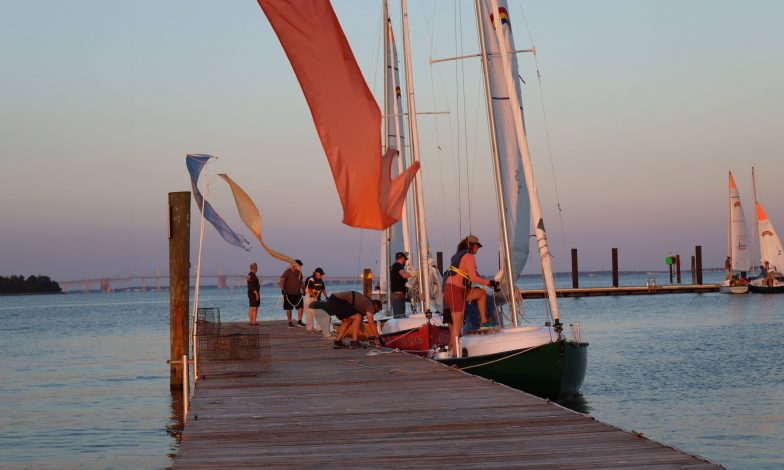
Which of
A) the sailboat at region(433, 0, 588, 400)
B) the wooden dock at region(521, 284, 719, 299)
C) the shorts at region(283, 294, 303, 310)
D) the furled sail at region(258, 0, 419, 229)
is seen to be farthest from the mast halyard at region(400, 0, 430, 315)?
the wooden dock at region(521, 284, 719, 299)

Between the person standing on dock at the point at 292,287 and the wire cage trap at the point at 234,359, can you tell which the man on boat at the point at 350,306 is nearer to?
the wire cage trap at the point at 234,359

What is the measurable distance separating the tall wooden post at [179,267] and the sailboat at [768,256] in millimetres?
65147

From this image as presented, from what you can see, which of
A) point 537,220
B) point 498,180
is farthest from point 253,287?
point 537,220

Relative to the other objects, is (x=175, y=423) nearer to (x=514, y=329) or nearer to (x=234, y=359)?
(x=234, y=359)

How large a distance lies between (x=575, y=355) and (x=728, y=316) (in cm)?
4118

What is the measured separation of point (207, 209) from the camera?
25.1 m

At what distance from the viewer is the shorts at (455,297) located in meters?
19.1

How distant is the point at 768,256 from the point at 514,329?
232ft

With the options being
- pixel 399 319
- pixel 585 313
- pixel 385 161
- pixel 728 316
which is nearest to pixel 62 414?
pixel 399 319

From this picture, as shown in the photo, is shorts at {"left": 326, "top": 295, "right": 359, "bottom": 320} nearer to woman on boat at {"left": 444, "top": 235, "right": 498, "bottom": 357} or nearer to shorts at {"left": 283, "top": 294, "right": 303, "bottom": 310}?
woman on boat at {"left": 444, "top": 235, "right": 498, "bottom": 357}

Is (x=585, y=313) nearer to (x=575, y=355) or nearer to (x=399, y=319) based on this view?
(x=399, y=319)

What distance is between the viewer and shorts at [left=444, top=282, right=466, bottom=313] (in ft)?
62.6

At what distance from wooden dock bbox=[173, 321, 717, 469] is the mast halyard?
7.58 m

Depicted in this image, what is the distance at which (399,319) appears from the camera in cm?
2483
